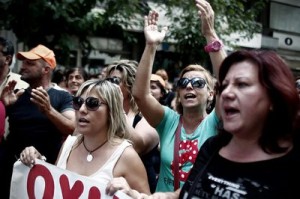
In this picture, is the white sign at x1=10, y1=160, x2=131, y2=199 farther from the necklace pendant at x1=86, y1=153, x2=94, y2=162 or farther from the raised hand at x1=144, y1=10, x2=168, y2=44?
the raised hand at x1=144, y1=10, x2=168, y2=44

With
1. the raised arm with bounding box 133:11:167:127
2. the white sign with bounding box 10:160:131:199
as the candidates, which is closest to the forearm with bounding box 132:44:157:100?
the raised arm with bounding box 133:11:167:127

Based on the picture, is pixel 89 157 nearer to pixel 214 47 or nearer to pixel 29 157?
pixel 29 157

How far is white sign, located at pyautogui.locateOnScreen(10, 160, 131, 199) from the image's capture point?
3.17 meters

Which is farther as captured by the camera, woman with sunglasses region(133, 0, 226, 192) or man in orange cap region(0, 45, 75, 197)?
man in orange cap region(0, 45, 75, 197)

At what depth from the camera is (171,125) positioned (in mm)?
3705

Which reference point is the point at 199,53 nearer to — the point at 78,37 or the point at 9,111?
the point at 78,37

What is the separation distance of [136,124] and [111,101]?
76 centimetres

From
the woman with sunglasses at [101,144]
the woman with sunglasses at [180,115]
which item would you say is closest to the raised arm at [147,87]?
the woman with sunglasses at [180,115]

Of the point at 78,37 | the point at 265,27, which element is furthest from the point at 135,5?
the point at 265,27

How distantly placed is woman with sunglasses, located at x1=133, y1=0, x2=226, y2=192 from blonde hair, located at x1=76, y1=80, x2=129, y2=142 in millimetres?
195

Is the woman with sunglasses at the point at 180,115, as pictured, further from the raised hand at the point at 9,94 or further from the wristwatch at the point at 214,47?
the raised hand at the point at 9,94

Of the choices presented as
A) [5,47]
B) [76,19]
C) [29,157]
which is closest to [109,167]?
[29,157]

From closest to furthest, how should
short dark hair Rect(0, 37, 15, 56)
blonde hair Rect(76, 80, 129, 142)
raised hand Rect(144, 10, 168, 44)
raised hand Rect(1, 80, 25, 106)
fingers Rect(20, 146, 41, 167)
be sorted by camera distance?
blonde hair Rect(76, 80, 129, 142) < fingers Rect(20, 146, 41, 167) < raised hand Rect(144, 10, 168, 44) < raised hand Rect(1, 80, 25, 106) < short dark hair Rect(0, 37, 15, 56)

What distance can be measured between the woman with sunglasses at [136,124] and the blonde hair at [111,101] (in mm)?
310
